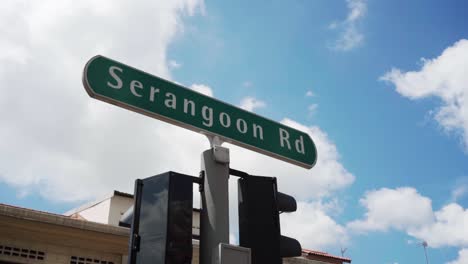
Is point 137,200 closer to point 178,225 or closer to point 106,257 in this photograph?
point 178,225

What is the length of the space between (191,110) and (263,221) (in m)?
0.98

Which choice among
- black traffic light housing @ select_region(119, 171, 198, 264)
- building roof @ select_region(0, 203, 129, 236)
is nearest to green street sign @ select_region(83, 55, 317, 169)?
black traffic light housing @ select_region(119, 171, 198, 264)

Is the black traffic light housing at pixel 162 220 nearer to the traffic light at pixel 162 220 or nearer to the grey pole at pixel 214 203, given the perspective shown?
the traffic light at pixel 162 220

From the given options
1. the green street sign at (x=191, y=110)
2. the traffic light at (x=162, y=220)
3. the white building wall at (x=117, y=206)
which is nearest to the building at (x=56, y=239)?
the green street sign at (x=191, y=110)

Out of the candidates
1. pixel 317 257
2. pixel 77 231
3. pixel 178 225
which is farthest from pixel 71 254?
pixel 317 257

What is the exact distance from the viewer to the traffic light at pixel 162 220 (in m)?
2.33

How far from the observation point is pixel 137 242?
244 cm

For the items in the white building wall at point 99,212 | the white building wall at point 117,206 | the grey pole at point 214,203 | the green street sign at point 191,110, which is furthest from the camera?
the white building wall at point 99,212

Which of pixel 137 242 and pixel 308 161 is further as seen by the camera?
pixel 308 161

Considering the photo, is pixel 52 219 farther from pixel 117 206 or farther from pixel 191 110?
pixel 117 206

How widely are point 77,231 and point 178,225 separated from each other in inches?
298

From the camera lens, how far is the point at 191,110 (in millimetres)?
3275

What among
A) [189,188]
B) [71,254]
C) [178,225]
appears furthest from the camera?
[71,254]

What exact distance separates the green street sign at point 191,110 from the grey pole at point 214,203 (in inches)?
11.4
